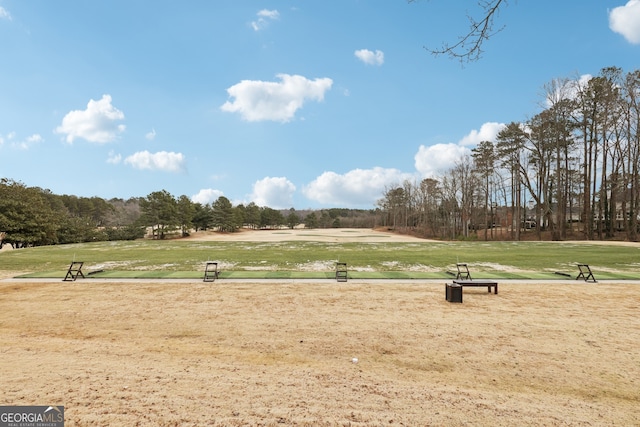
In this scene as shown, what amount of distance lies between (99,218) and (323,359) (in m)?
117

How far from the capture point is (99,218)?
326 ft

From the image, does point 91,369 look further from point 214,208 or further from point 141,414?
point 214,208

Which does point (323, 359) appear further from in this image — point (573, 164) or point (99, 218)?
point (99, 218)

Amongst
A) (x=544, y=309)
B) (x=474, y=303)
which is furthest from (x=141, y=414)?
(x=544, y=309)

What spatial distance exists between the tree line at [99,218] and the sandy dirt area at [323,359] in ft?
112

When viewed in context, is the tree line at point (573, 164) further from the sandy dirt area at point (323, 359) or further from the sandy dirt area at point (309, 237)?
the sandy dirt area at point (323, 359)

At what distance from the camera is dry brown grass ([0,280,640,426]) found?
3.97 meters

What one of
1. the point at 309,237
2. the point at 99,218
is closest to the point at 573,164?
the point at 309,237

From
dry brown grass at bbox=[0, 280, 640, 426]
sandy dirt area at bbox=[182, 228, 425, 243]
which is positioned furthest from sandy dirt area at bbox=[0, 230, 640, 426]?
sandy dirt area at bbox=[182, 228, 425, 243]

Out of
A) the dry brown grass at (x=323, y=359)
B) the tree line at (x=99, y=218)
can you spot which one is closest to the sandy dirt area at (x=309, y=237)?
the tree line at (x=99, y=218)

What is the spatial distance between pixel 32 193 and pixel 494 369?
53.4 m

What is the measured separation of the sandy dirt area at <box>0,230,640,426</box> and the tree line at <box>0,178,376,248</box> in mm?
34137

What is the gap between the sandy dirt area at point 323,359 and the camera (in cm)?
396

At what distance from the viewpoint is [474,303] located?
10.1 meters
